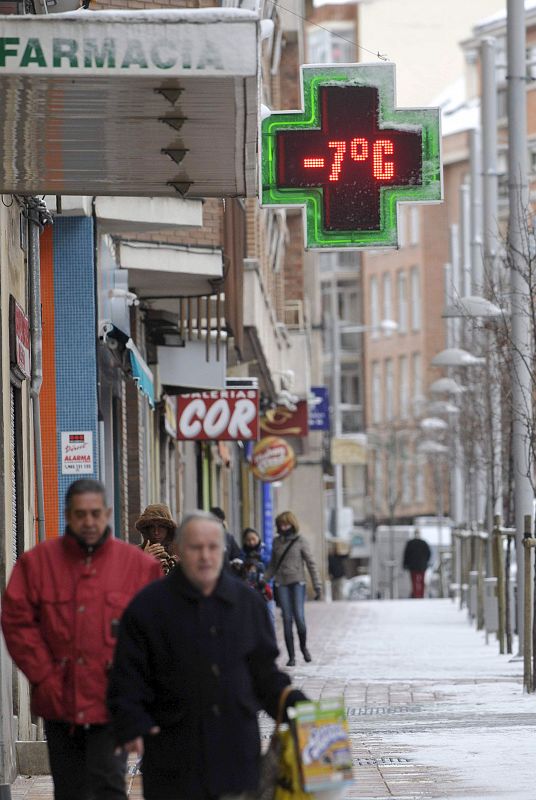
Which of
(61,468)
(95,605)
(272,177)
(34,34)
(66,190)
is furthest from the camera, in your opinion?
(61,468)

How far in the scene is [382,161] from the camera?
13.9 metres

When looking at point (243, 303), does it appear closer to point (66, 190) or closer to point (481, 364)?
point (481, 364)

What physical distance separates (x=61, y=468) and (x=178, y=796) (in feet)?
35.2

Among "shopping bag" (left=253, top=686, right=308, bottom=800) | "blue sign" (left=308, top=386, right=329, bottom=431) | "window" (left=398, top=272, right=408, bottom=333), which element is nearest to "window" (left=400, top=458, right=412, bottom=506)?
"window" (left=398, top=272, right=408, bottom=333)

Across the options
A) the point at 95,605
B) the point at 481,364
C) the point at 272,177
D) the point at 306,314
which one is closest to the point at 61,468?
the point at 272,177

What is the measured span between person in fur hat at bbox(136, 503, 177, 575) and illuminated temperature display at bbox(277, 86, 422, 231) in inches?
86.1

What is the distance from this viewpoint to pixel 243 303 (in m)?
28.7

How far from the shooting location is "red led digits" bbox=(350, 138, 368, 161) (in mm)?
13977

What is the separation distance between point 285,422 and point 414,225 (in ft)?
212

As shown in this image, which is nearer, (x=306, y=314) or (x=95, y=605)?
(x=95, y=605)

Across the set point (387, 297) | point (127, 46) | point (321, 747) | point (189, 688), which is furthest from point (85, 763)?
point (387, 297)

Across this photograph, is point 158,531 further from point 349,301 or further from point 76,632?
point 349,301

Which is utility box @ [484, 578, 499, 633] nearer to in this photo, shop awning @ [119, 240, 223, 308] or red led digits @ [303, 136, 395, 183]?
shop awning @ [119, 240, 223, 308]

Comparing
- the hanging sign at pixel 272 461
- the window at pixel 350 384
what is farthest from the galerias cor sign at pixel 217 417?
the window at pixel 350 384
